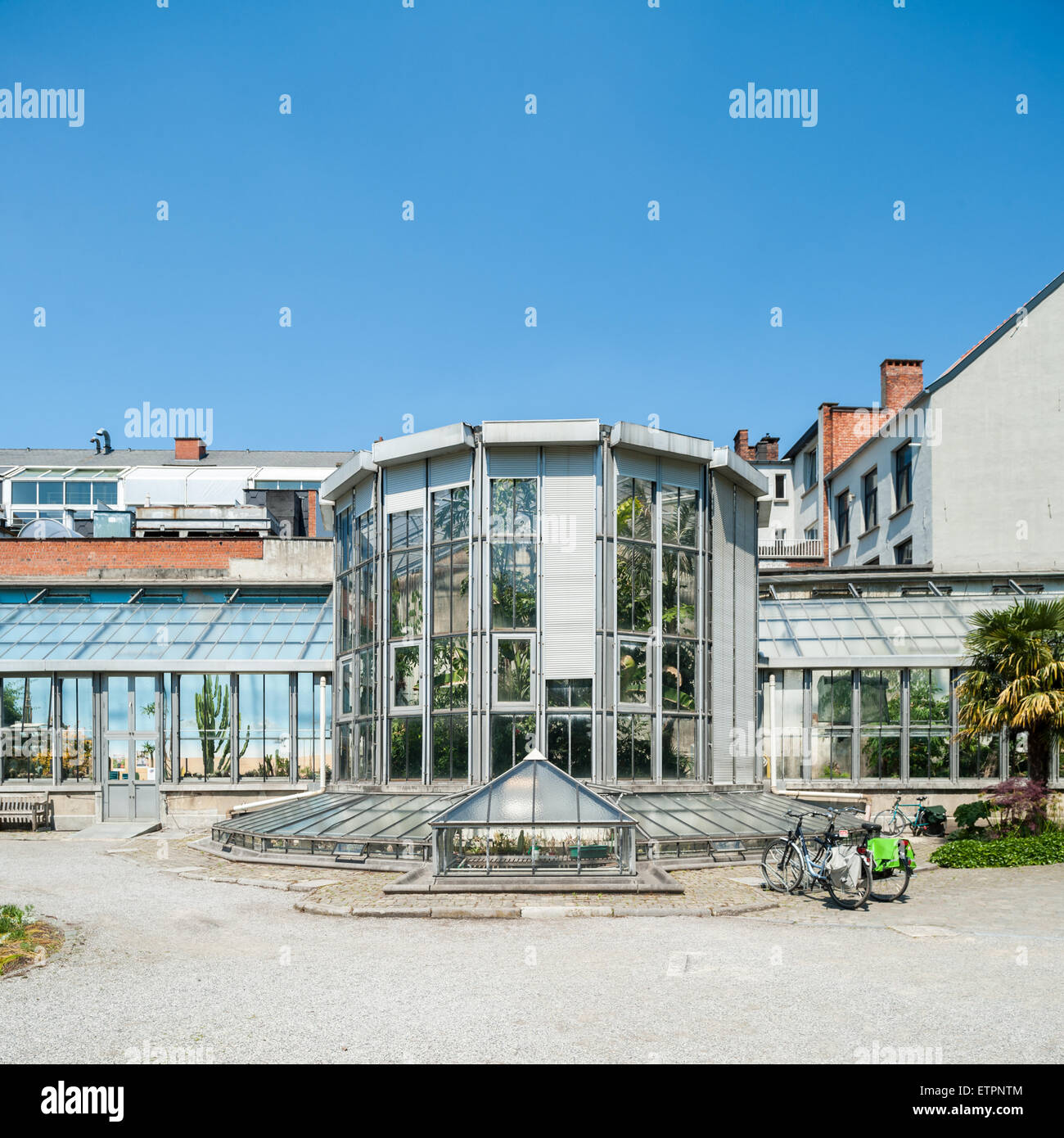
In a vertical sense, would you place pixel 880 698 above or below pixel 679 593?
below

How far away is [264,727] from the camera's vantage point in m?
30.0

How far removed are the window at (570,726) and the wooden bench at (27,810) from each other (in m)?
14.6

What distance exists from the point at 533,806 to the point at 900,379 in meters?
34.1

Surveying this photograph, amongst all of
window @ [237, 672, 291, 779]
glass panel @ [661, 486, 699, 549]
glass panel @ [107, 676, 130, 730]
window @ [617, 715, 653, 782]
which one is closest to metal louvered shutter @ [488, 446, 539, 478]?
glass panel @ [661, 486, 699, 549]

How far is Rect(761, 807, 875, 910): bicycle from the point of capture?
583 inches

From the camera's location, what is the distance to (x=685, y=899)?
49.9ft

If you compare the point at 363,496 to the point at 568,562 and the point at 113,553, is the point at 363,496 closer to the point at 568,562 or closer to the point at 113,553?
the point at 568,562

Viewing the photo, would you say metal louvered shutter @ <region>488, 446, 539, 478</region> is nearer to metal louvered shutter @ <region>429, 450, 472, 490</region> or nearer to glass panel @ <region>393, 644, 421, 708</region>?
metal louvered shutter @ <region>429, 450, 472, 490</region>

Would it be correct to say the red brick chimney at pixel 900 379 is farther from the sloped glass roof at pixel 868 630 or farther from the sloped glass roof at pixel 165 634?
the sloped glass roof at pixel 165 634

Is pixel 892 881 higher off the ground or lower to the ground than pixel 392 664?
lower

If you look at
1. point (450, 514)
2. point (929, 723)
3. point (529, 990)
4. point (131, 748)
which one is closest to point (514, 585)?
point (450, 514)
